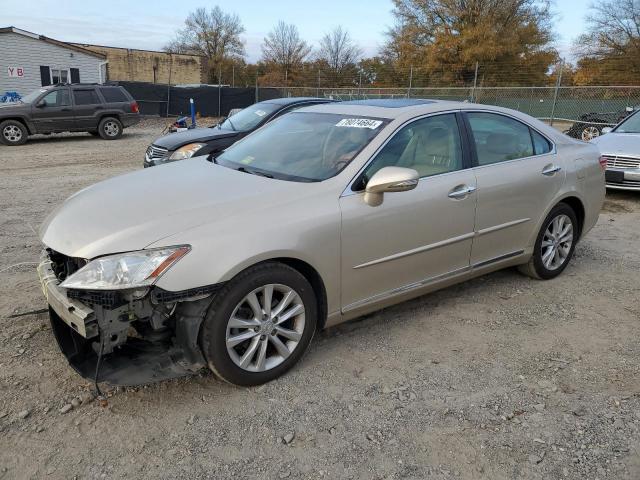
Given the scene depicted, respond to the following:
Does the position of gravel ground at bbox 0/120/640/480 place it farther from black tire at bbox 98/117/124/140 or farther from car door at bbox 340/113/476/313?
black tire at bbox 98/117/124/140

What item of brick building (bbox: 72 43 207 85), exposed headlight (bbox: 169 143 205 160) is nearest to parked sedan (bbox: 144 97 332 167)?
exposed headlight (bbox: 169 143 205 160)

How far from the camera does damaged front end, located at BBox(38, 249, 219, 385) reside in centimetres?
261

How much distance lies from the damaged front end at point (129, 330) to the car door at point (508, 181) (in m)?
2.26

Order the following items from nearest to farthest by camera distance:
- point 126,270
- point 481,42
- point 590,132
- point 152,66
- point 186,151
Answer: point 126,270 < point 186,151 < point 590,132 < point 481,42 < point 152,66

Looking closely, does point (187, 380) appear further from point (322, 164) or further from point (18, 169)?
point (18, 169)

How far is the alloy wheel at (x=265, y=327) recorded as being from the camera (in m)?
2.87

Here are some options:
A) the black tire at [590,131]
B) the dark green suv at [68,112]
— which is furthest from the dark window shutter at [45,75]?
the black tire at [590,131]

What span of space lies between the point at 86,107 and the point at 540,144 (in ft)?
47.8

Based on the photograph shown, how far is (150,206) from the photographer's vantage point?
3.01m

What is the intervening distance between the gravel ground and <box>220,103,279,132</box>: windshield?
4.99 metres

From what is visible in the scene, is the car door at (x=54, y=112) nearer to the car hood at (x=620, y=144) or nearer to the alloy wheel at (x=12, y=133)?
the alloy wheel at (x=12, y=133)

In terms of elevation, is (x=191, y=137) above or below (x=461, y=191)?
below

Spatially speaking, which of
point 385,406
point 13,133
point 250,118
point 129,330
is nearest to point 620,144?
point 250,118

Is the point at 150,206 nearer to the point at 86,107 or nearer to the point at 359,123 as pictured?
the point at 359,123
